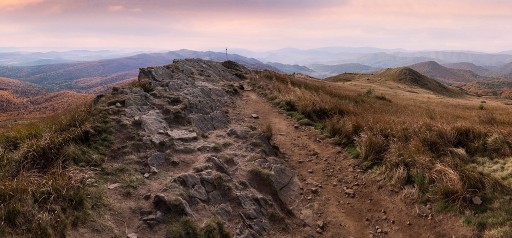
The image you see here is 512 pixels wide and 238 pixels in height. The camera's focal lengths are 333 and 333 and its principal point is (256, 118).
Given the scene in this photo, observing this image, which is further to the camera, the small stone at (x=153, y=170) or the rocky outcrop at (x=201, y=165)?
the small stone at (x=153, y=170)

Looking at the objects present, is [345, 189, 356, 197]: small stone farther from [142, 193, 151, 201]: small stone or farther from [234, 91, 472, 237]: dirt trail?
[142, 193, 151, 201]: small stone

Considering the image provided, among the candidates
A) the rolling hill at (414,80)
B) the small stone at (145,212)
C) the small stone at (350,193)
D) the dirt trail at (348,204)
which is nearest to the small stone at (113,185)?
the small stone at (145,212)

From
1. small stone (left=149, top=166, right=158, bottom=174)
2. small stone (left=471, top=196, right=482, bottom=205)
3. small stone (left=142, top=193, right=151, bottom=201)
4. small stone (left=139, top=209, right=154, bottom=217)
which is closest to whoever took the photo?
small stone (left=139, top=209, right=154, bottom=217)

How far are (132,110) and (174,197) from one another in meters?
5.56

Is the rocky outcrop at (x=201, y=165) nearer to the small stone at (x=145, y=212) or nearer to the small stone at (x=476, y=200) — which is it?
the small stone at (x=145, y=212)

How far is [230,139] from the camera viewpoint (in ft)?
40.7

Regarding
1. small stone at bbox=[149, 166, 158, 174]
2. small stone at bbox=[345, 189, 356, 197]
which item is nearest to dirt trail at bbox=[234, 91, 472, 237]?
small stone at bbox=[345, 189, 356, 197]

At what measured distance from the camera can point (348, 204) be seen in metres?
9.66

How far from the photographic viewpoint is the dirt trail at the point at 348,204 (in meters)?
8.45

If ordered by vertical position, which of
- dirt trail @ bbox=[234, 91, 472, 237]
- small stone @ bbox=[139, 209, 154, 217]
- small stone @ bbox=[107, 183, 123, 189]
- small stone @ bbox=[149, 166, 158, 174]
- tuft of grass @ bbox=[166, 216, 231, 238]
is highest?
small stone @ bbox=[149, 166, 158, 174]

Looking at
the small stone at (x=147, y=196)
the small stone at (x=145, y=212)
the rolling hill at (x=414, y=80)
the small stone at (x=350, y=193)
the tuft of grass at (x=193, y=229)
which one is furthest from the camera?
the rolling hill at (x=414, y=80)

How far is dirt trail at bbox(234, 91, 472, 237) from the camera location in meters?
8.45

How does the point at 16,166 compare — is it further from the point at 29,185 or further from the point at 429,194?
the point at 429,194

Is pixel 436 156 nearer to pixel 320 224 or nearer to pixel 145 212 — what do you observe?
pixel 320 224
